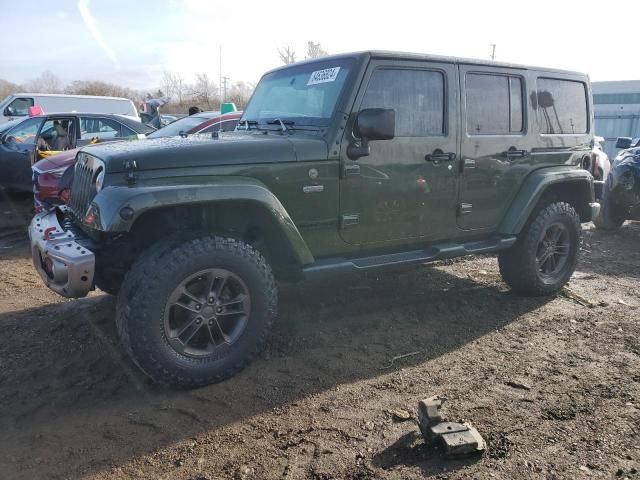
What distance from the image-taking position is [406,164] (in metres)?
3.83

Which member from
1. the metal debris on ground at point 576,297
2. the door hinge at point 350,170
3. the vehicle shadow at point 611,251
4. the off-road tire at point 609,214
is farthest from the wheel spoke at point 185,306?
the off-road tire at point 609,214

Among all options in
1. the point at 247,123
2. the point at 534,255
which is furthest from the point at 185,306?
the point at 534,255

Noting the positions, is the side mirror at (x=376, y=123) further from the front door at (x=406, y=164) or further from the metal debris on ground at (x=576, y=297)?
the metal debris on ground at (x=576, y=297)

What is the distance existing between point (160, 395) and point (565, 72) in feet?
14.7

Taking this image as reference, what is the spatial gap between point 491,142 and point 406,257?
1.23m

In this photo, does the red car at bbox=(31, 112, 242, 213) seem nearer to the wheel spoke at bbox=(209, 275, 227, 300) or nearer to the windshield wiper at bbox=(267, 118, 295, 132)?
the windshield wiper at bbox=(267, 118, 295, 132)

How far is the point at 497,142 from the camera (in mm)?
4324

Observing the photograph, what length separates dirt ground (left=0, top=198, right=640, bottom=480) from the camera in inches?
97.3

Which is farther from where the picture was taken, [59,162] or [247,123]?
[59,162]

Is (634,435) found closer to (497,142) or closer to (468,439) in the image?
(468,439)

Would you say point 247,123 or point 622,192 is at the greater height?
point 247,123

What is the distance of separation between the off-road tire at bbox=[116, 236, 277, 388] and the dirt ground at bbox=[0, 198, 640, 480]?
0.46 ft

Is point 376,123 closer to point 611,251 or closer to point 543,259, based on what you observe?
point 543,259

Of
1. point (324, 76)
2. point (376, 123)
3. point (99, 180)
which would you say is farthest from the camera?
point (324, 76)
